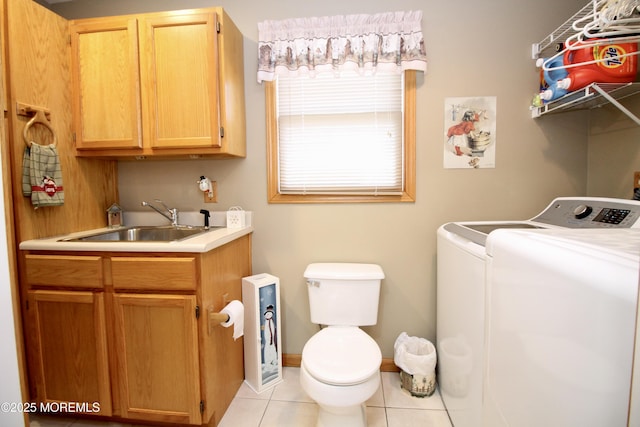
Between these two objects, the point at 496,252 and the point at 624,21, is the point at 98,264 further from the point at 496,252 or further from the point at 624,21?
the point at 624,21

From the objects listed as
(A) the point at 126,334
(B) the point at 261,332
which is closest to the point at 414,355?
(B) the point at 261,332

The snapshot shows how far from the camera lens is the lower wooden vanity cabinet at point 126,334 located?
1377 mm

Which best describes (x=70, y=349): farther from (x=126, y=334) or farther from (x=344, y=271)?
(x=344, y=271)

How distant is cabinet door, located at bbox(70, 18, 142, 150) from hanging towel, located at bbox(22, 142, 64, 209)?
0.74 ft

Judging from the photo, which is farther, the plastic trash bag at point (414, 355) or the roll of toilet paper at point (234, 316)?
the plastic trash bag at point (414, 355)

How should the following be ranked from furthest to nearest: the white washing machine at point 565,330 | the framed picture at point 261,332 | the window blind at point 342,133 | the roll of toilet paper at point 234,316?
1. the window blind at point 342,133
2. the framed picture at point 261,332
3. the roll of toilet paper at point 234,316
4. the white washing machine at point 565,330

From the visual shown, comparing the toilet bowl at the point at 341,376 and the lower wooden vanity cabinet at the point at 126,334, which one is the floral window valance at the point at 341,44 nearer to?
the lower wooden vanity cabinet at the point at 126,334

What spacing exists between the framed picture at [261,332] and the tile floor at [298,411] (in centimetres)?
8

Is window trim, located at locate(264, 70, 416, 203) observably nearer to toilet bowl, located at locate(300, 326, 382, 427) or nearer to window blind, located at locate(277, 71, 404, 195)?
window blind, located at locate(277, 71, 404, 195)

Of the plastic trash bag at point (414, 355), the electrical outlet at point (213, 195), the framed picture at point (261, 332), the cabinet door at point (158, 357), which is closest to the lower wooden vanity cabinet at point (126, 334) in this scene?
the cabinet door at point (158, 357)

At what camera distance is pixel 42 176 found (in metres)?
1.52

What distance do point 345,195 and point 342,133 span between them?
409 mm

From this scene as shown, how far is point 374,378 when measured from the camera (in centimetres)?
131

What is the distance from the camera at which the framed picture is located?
1739mm
